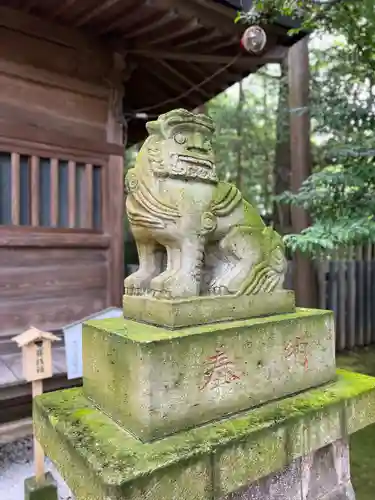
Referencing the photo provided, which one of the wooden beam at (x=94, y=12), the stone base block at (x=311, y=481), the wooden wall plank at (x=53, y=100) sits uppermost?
the wooden beam at (x=94, y=12)

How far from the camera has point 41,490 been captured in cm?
247

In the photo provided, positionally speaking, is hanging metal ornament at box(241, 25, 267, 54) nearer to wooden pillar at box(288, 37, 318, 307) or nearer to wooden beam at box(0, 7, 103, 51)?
wooden beam at box(0, 7, 103, 51)

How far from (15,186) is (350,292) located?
16.9 feet

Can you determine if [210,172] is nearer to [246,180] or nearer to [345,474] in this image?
[345,474]

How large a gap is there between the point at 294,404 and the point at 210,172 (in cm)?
118

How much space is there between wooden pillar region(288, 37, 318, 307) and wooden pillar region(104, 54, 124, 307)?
2.81m

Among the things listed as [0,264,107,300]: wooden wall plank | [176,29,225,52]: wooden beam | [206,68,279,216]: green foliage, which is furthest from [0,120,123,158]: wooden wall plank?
[206,68,279,216]: green foliage

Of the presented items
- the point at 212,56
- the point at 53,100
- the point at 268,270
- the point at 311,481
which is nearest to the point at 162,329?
the point at 268,270

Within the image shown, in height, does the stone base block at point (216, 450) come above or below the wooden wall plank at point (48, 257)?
below

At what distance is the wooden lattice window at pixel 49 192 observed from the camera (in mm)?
3539

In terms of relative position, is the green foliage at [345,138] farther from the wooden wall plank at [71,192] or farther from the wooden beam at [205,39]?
the wooden wall plank at [71,192]

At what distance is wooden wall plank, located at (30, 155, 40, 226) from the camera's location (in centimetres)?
362

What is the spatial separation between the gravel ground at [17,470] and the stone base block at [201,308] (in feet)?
5.74

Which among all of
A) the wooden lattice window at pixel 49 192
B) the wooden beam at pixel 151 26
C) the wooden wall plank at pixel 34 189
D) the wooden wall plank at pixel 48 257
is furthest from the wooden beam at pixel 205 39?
the wooden wall plank at pixel 48 257
